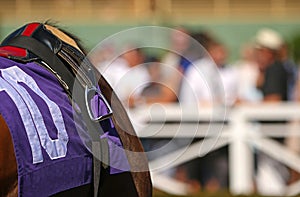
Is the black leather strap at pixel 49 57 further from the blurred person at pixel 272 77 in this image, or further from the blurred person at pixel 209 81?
the blurred person at pixel 272 77

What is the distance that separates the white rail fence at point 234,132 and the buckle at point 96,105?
4.29m

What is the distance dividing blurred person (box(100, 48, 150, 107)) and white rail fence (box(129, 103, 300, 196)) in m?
0.22

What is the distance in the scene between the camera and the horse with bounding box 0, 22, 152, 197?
2486 millimetres

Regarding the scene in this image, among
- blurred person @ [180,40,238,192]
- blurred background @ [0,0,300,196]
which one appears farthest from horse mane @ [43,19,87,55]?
blurred person @ [180,40,238,192]

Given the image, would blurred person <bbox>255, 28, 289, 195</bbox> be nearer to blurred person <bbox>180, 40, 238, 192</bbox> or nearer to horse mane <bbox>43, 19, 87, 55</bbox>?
blurred person <bbox>180, 40, 238, 192</bbox>

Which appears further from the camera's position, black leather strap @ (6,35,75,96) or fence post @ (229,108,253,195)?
fence post @ (229,108,253,195)

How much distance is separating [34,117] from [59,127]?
106 millimetres

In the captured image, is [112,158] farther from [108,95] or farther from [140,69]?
[140,69]

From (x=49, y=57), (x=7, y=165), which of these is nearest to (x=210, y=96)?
(x=49, y=57)

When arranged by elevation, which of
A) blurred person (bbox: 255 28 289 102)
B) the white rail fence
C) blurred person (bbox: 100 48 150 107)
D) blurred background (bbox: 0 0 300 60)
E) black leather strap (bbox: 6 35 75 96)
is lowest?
blurred background (bbox: 0 0 300 60)

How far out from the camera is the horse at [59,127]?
2486mm

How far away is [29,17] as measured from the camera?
18281mm

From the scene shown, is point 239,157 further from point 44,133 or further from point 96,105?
point 44,133

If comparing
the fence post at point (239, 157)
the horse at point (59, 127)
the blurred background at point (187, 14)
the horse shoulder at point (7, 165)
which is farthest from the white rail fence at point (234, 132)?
the blurred background at point (187, 14)
